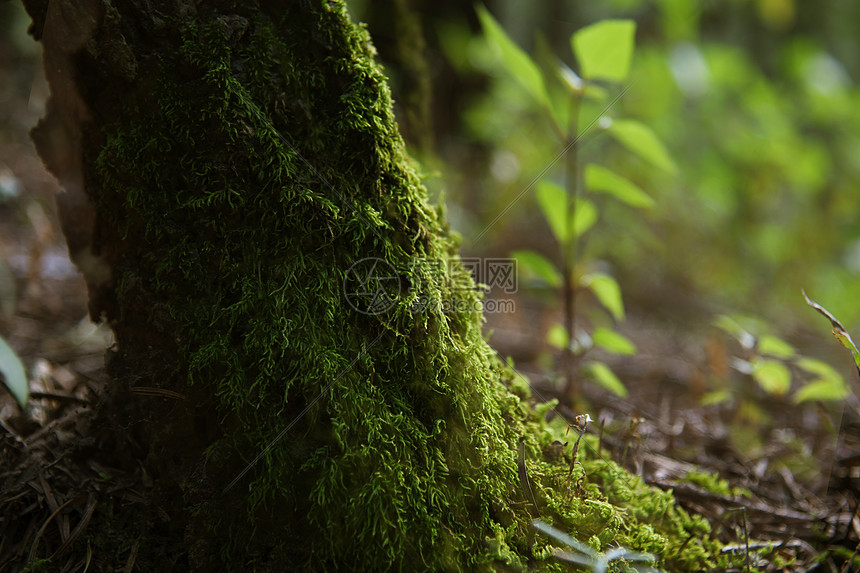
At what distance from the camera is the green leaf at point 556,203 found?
79.4 inches

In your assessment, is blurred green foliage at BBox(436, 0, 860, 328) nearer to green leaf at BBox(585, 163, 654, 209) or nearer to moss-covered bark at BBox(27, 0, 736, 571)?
green leaf at BBox(585, 163, 654, 209)

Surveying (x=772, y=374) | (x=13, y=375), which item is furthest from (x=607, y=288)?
(x=13, y=375)

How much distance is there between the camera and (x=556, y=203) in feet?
6.71

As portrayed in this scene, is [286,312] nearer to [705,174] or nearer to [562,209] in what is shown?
[562,209]

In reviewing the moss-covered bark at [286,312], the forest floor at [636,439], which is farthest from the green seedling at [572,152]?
the moss-covered bark at [286,312]

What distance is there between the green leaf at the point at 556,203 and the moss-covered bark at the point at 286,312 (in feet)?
2.93

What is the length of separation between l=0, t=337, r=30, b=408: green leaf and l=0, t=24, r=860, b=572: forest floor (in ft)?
0.56

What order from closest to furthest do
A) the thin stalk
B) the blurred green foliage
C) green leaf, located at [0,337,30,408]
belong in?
1. green leaf, located at [0,337,30,408]
2. the thin stalk
3. the blurred green foliage

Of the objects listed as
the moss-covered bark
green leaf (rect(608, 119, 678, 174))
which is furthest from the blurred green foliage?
the moss-covered bark

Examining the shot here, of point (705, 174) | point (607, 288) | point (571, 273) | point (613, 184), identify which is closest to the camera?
point (613, 184)

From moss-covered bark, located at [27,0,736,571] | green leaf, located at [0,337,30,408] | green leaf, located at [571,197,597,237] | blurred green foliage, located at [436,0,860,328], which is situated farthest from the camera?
blurred green foliage, located at [436,0,860,328]

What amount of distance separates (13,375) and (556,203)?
1.82 m

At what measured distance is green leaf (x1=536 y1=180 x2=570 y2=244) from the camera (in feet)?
6.61

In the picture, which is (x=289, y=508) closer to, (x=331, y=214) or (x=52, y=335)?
(x=331, y=214)
